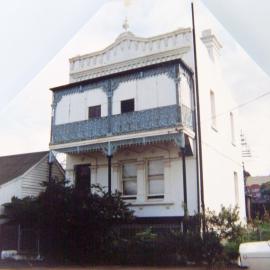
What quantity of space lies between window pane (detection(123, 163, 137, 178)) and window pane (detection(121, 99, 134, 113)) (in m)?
2.57

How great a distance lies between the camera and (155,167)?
18.5 metres

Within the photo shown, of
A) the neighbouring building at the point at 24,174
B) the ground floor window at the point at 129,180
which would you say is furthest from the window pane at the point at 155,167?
the neighbouring building at the point at 24,174

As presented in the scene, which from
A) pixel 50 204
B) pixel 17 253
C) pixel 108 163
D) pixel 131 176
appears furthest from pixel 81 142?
pixel 17 253

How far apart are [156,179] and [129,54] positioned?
6363mm

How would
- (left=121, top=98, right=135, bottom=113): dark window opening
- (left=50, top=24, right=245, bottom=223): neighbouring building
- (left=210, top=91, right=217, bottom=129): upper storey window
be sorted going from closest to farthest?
(left=50, top=24, right=245, bottom=223): neighbouring building < (left=121, top=98, right=135, bottom=113): dark window opening < (left=210, top=91, right=217, bottom=129): upper storey window

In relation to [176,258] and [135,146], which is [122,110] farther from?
[176,258]

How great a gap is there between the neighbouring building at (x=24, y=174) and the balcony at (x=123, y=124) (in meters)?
2.73

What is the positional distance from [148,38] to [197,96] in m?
3.97

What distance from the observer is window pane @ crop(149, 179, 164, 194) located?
1808 cm

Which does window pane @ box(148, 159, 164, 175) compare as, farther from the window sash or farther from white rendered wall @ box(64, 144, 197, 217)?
white rendered wall @ box(64, 144, 197, 217)

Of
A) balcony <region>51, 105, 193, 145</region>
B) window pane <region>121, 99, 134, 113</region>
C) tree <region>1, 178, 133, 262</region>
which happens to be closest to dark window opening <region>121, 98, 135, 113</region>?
window pane <region>121, 99, 134, 113</region>

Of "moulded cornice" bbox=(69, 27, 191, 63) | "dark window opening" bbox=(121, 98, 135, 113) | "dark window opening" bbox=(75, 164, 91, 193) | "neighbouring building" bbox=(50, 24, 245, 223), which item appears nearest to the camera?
"neighbouring building" bbox=(50, 24, 245, 223)

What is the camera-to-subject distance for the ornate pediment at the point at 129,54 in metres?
18.8

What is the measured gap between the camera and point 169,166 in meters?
17.8
